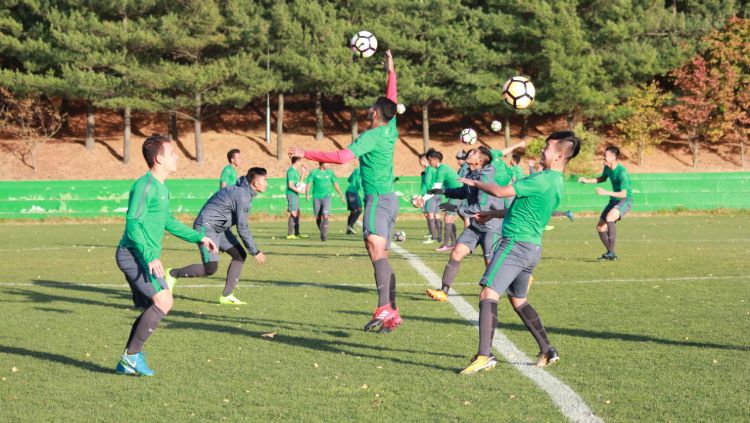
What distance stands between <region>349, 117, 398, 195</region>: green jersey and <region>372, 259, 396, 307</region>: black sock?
29.7 inches

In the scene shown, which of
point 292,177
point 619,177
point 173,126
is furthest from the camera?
point 173,126

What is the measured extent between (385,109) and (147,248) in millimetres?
3022

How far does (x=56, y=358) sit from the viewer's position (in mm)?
7750

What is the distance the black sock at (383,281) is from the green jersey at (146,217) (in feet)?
8.56

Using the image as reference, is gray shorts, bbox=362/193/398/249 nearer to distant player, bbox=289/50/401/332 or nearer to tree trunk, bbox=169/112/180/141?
distant player, bbox=289/50/401/332

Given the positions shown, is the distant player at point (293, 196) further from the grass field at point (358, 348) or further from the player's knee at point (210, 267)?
→ the player's knee at point (210, 267)

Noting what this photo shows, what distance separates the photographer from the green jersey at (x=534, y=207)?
695cm

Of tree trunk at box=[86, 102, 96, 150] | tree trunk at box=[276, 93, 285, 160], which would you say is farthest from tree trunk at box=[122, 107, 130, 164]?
tree trunk at box=[276, 93, 285, 160]

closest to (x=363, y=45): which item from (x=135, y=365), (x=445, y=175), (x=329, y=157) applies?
(x=329, y=157)

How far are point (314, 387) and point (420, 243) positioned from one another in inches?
579

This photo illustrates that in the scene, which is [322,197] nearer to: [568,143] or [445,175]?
[445,175]

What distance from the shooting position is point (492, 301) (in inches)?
280

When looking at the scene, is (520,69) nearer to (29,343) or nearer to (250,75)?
(250,75)

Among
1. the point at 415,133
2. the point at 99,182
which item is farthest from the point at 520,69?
the point at 99,182
